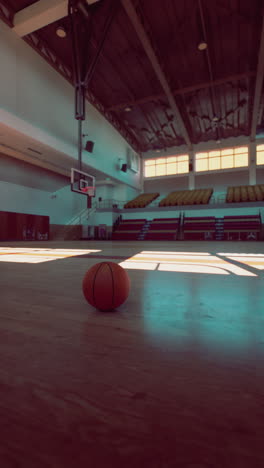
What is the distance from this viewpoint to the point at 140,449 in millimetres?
469

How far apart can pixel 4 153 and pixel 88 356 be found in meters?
13.2

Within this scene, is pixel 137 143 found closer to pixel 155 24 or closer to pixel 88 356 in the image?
pixel 155 24

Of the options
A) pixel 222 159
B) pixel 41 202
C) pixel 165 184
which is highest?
pixel 222 159

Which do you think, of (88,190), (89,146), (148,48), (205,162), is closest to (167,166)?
(205,162)

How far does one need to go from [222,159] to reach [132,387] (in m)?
21.7

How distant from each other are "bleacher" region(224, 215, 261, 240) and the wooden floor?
1309cm

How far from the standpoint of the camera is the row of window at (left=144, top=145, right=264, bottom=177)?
19203 mm

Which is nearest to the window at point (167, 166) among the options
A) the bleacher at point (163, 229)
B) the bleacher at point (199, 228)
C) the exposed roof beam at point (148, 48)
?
the exposed roof beam at point (148, 48)

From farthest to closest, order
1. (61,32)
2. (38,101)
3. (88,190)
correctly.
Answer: (88,190) < (38,101) < (61,32)

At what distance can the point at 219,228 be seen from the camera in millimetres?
14406

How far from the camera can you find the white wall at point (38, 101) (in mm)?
9406

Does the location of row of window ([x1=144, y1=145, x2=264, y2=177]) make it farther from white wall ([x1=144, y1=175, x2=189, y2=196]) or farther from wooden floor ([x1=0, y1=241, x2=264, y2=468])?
wooden floor ([x1=0, y1=241, x2=264, y2=468])

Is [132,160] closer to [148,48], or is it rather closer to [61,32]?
[148,48]

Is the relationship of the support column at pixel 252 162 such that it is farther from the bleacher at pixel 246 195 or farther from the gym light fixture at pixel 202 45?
the gym light fixture at pixel 202 45
